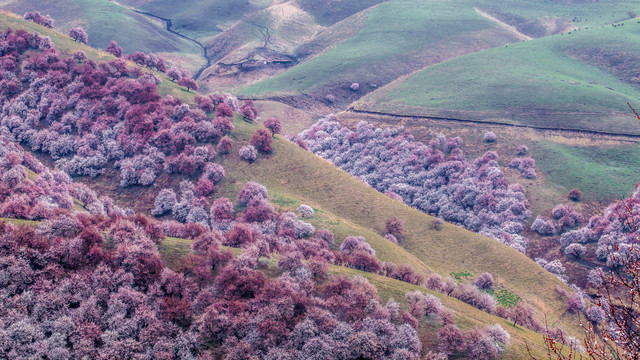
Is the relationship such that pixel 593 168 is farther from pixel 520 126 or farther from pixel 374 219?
pixel 374 219

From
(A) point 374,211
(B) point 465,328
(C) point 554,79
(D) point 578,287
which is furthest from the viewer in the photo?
(C) point 554,79

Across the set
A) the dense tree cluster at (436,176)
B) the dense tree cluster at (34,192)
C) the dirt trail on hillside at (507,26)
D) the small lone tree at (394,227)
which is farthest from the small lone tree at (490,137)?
the dirt trail on hillside at (507,26)

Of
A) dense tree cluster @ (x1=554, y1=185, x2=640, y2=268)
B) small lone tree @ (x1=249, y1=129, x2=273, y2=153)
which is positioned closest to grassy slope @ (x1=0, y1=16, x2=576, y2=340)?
small lone tree @ (x1=249, y1=129, x2=273, y2=153)

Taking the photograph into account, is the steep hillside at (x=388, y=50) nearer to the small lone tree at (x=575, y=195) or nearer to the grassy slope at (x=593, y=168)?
the grassy slope at (x=593, y=168)

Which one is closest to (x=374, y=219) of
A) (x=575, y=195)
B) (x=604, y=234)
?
(x=604, y=234)

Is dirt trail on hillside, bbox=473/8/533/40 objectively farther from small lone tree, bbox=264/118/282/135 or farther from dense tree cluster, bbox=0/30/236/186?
dense tree cluster, bbox=0/30/236/186

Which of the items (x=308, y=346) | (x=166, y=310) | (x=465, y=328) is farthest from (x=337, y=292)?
(x=166, y=310)

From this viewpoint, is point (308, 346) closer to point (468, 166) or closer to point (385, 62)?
point (468, 166)
